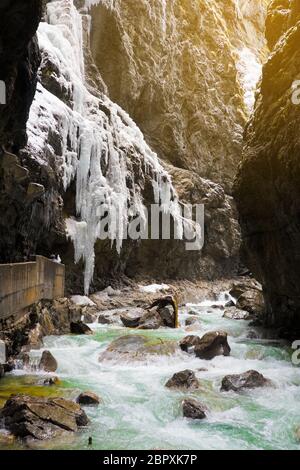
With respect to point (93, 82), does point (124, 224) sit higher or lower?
lower

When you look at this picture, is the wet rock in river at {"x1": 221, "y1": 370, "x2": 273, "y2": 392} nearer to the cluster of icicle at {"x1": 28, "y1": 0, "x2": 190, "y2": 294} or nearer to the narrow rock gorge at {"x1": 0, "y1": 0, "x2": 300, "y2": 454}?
the narrow rock gorge at {"x1": 0, "y1": 0, "x2": 300, "y2": 454}

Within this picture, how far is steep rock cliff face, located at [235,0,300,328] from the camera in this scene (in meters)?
13.0

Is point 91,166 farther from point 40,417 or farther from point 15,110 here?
point 40,417

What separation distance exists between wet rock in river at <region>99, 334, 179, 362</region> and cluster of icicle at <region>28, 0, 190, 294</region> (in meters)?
8.20

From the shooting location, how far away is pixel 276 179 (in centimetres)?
1384

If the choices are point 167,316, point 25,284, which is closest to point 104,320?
point 167,316

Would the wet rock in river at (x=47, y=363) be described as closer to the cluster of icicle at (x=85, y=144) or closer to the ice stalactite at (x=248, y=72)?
the cluster of icicle at (x=85, y=144)

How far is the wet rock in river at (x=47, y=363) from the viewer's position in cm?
1072

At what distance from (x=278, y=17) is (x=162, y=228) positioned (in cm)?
1685

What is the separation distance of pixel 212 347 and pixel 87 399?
5239mm

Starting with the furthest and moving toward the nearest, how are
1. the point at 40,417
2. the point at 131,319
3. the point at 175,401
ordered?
the point at 131,319 < the point at 175,401 < the point at 40,417

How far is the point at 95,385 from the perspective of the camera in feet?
32.2
